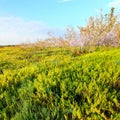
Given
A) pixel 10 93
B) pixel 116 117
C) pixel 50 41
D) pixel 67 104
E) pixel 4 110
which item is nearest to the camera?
pixel 116 117

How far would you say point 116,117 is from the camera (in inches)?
226

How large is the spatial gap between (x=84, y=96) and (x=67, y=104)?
1.53 ft

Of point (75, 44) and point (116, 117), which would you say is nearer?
point (116, 117)

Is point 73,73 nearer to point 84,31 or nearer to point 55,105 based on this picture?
point 55,105

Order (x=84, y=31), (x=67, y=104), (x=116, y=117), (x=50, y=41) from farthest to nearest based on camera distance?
(x=50, y=41), (x=84, y=31), (x=67, y=104), (x=116, y=117)

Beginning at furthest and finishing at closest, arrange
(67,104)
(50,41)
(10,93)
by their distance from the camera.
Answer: (50,41), (10,93), (67,104)

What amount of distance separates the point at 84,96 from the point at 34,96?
0.97 m

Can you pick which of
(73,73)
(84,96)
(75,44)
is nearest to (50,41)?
(75,44)

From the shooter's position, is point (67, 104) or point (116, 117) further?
point (67, 104)

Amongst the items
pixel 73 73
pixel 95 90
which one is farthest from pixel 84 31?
pixel 95 90

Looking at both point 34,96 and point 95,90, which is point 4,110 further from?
point 95,90

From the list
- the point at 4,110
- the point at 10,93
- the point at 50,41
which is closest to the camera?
the point at 4,110

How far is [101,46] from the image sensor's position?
1675 cm

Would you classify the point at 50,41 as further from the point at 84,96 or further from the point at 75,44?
the point at 84,96
